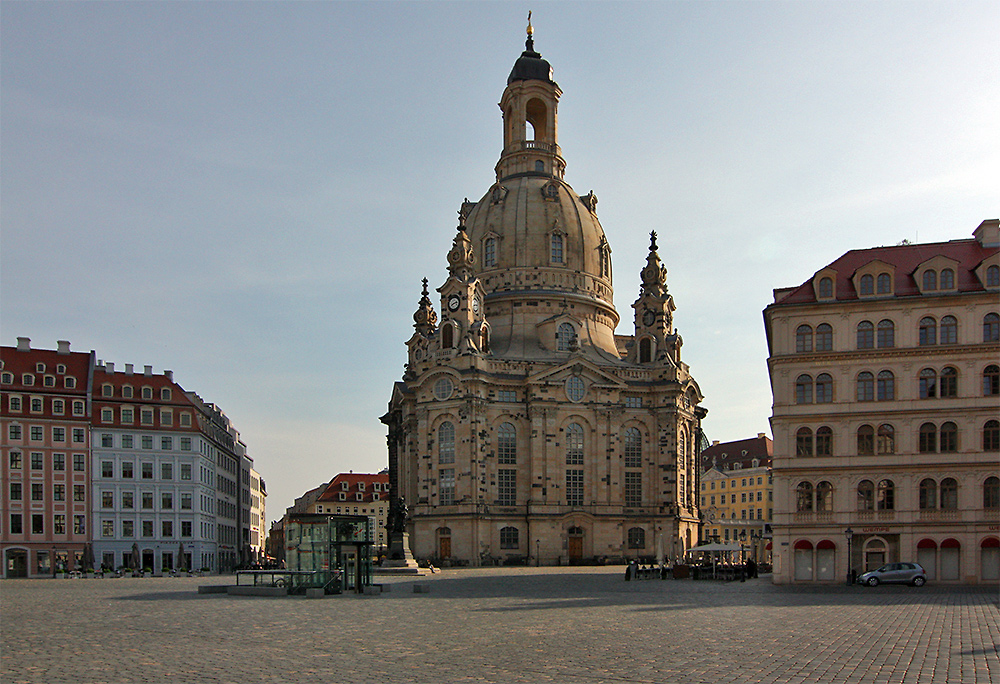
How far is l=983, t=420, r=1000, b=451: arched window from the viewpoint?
4984cm

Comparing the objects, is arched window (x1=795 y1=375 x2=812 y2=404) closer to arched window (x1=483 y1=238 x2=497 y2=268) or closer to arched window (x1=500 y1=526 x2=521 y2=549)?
arched window (x1=500 y1=526 x2=521 y2=549)

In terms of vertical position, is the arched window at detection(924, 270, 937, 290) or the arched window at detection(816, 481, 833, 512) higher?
the arched window at detection(924, 270, 937, 290)

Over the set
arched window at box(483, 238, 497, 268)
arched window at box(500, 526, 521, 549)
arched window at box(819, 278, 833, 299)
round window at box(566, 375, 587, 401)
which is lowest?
arched window at box(500, 526, 521, 549)

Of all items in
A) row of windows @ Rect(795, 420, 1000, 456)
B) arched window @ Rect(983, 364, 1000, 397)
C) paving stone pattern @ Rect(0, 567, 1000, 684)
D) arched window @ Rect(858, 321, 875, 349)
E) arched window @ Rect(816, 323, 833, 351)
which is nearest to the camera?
paving stone pattern @ Rect(0, 567, 1000, 684)

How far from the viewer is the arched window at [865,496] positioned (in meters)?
51.6

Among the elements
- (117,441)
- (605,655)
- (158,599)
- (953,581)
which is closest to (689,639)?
(605,655)

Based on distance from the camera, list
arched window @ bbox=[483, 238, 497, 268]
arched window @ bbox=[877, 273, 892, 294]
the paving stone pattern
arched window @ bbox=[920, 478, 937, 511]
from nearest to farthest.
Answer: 1. the paving stone pattern
2. arched window @ bbox=[920, 478, 937, 511]
3. arched window @ bbox=[877, 273, 892, 294]
4. arched window @ bbox=[483, 238, 497, 268]

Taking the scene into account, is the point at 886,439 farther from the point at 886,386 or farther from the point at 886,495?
the point at 886,495

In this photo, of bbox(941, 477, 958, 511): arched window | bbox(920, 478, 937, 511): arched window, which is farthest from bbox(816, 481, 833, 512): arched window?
A: bbox(941, 477, 958, 511): arched window

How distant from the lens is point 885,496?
168 feet

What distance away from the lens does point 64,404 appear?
8462 cm

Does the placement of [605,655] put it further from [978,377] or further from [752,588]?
[978,377]

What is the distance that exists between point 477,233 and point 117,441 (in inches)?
1607

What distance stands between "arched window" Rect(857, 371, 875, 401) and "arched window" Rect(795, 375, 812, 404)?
226 centimetres
